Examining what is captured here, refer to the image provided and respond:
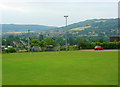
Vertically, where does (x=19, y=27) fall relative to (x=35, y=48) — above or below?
above

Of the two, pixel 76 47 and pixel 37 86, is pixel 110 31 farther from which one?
pixel 37 86

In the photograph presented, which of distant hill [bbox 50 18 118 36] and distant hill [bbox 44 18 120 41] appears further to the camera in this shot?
distant hill [bbox 50 18 118 36]

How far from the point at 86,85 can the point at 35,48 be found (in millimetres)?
Answer: 34156

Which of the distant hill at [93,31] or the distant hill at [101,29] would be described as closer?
the distant hill at [93,31]

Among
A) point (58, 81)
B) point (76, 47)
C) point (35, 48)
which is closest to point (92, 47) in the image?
point (76, 47)

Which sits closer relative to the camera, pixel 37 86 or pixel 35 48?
pixel 37 86


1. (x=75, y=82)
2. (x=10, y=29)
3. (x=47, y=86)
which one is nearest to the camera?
(x=47, y=86)

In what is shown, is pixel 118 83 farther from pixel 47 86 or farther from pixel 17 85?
pixel 17 85

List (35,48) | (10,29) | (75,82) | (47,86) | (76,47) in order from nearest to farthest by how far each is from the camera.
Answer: (47,86) → (75,82) → (35,48) → (76,47) → (10,29)

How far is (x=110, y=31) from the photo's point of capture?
302 feet

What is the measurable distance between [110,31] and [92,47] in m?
49.3

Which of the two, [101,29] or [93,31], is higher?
[101,29]

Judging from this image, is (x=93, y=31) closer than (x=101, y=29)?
No

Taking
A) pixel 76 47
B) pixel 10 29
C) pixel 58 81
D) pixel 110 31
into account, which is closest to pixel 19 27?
pixel 10 29
